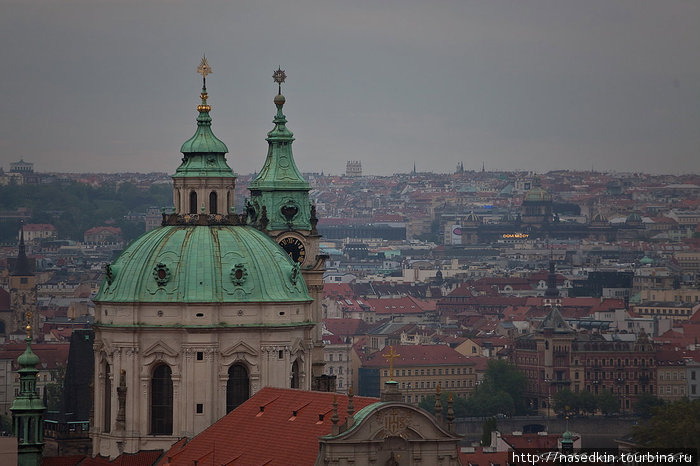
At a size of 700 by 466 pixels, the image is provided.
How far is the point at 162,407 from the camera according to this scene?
210ft

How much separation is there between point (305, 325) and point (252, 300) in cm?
165

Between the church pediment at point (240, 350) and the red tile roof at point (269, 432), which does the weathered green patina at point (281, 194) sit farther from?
the red tile roof at point (269, 432)

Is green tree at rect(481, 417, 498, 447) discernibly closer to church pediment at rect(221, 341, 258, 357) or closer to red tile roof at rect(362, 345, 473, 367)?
red tile roof at rect(362, 345, 473, 367)

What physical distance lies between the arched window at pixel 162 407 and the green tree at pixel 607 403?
77.0 m

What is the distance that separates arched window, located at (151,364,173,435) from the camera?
210 feet

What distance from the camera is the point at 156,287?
211 ft

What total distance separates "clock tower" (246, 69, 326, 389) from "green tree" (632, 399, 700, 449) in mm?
10733

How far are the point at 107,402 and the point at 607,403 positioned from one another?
7879 cm

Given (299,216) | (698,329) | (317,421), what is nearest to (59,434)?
(299,216)

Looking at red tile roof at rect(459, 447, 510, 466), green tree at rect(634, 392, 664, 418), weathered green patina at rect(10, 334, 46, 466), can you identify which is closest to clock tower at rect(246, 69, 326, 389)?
weathered green patina at rect(10, 334, 46, 466)

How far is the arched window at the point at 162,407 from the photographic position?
210 ft

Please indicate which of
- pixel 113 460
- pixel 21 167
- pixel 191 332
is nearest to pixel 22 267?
pixel 21 167

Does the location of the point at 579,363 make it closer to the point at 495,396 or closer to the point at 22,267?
the point at 495,396

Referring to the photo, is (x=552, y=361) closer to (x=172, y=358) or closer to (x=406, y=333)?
(x=406, y=333)
